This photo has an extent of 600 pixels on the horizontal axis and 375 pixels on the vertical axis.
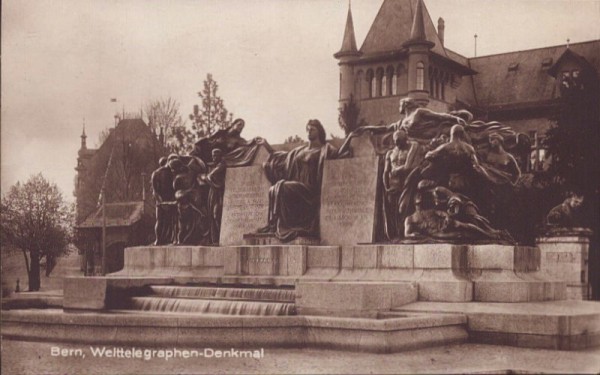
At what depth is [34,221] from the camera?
90.9 feet

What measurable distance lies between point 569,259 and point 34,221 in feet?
56.6

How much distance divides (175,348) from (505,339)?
460 cm

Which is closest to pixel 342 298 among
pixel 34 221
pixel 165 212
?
pixel 165 212

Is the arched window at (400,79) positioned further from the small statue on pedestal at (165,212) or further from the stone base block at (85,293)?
the stone base block at (85,293)

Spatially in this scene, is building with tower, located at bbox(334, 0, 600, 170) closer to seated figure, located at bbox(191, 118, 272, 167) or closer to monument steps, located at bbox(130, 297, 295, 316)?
seated figure, located at bbox(191, 118, 272, 167)

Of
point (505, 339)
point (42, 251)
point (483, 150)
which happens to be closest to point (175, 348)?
point (505, 339)

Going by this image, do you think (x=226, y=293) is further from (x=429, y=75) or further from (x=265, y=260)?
(x=429, y=75)

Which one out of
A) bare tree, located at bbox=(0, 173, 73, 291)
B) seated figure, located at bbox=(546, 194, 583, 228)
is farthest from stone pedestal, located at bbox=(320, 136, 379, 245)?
seated figure, located at bbox=(546, 194, 583, 228)

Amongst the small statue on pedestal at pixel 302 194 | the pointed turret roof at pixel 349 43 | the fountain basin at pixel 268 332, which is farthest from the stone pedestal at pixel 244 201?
the pointed turret roof at pixel 349 43

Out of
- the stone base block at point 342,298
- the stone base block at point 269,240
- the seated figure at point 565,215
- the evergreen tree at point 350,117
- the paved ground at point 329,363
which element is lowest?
the paved ground at point 329,363

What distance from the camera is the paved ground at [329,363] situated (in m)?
9.98

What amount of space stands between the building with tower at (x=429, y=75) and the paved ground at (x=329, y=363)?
57888mm

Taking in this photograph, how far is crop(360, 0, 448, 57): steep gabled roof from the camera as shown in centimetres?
7300

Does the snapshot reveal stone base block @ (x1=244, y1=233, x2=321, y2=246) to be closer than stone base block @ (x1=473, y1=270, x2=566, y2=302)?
No
